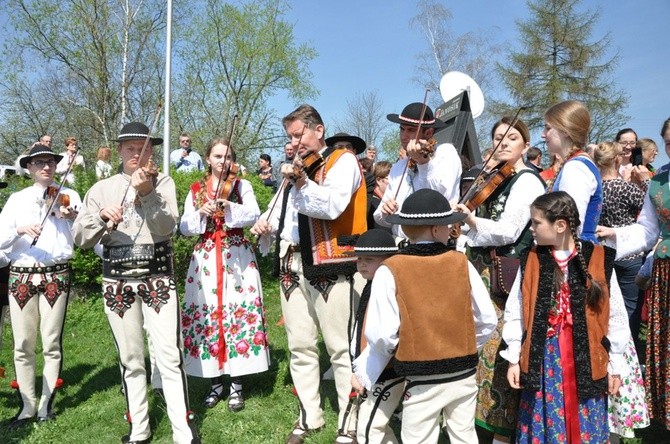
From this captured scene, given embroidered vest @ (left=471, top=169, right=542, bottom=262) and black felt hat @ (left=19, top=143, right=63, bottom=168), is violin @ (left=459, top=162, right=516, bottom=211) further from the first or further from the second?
black felt hat @ (left=19, top=143, right=63, bottom=168)

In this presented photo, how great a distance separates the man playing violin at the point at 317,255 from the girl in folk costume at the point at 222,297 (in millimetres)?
653

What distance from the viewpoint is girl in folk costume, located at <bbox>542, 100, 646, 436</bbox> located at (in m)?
3.18

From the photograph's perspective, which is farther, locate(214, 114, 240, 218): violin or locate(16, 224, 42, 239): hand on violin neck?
locate(214, 114, 240, 218): violin

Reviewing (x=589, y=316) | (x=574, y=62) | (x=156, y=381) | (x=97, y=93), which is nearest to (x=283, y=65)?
(x=97, y=93)

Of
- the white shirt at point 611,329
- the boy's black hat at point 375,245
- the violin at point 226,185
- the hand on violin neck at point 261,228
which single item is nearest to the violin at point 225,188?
the violin at point 226,185

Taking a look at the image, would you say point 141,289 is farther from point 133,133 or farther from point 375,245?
point 375,245

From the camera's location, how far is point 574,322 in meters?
2.88

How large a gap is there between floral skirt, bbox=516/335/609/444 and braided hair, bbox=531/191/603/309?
0.93ft

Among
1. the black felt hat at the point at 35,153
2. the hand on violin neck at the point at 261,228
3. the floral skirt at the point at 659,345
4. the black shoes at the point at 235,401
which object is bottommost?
the black shoes at the point at 235,401

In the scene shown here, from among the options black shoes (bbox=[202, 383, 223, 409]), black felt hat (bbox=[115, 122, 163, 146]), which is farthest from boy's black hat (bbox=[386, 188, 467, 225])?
black shoes (bbox=[202, 383, 223, 409])

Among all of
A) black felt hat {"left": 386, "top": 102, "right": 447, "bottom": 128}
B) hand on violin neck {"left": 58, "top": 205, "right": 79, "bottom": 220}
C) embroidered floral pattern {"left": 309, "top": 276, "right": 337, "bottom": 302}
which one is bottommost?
embroidered floral pattern {"left": 309, "top": 276, "right": 337, "bottom": 302}

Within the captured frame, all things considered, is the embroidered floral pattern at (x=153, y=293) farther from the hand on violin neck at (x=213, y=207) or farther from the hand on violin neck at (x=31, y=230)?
the hand on violin neck at (x=31, y=230)

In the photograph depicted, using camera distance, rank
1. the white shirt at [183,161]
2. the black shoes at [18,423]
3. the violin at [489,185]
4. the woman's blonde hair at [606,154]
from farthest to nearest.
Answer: the white shirt at [183,161]
the woman's blonde hair at [606,154]
the black shoes at [18,423]
the violin at [489,185]

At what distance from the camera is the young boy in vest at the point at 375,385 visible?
117 inches
